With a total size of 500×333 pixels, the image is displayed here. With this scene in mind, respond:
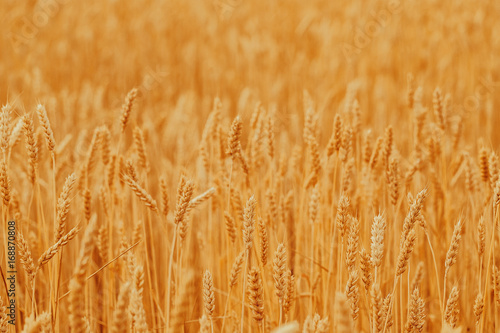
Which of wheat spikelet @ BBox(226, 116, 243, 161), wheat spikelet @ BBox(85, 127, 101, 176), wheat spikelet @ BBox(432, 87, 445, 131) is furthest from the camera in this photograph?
wheat spikelet @ BBox(432, 87, 445, 131)

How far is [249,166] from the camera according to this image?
153 centimetres

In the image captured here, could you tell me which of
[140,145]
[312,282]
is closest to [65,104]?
[140,145]

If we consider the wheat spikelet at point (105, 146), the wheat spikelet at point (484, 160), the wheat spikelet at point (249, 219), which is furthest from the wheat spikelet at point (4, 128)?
the wheat spikelet at point (484, 160)

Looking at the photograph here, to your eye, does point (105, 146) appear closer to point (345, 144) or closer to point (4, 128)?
point (4, 128)

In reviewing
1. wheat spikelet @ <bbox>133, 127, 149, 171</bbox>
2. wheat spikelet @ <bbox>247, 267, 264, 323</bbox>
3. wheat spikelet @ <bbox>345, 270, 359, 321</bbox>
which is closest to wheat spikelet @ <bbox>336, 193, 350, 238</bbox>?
wheat spikelet @ <bbox>345, 270, 359, 321</bbox>

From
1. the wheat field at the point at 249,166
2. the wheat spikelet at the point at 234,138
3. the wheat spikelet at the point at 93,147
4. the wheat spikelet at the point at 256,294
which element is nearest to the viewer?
the wheat spikelet at the point at 256,294

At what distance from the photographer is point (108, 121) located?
263 centimetres

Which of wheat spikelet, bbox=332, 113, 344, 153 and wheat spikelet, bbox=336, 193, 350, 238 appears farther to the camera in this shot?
wheat spikelet, bbox=332, 113, 344, 153

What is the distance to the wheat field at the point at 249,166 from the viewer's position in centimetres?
104

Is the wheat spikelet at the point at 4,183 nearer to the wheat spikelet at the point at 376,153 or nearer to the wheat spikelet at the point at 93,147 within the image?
the wheat spikelet at the point at 93,147

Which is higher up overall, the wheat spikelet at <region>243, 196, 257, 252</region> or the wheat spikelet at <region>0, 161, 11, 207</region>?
the wheat spikelet at <region>0, 161, 11, 207</region>

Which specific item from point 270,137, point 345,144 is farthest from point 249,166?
point 345,144

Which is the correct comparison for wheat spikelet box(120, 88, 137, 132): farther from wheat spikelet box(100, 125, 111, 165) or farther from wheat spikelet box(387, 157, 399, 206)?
wheat spikelet box(387, 157, 399, 206)

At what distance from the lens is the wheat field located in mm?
1036
